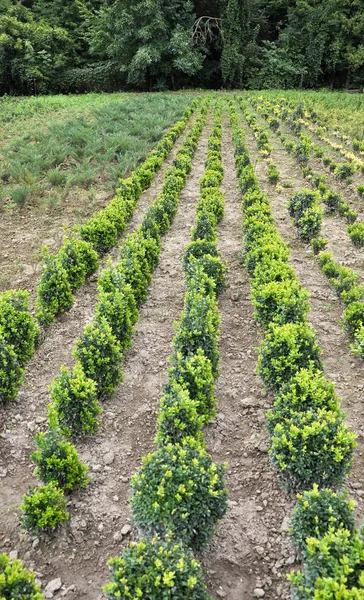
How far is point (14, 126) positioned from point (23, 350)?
17.5 metres

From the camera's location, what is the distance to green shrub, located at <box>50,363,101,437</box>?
4.46 meters

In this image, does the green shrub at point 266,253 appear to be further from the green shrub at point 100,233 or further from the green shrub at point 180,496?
the green shrub at point 180,496

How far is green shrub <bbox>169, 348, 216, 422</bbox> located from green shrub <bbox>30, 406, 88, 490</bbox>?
124 centimetres

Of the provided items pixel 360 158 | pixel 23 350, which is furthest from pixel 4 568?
pixel 360 158

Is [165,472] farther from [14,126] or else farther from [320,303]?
[14,126]

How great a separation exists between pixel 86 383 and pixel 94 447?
0.80m

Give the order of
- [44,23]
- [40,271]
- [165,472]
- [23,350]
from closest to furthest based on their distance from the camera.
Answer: [165,472]
[23,350]
[40,271]
[44,23]

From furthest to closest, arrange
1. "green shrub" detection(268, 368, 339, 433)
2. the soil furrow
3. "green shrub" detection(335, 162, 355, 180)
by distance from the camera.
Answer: "green shrub" detection(335, 162, 355, 180) < "green shrub" detection(268, 368, 339, 433) < the soil furrow

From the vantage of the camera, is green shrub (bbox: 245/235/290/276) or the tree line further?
the tree line

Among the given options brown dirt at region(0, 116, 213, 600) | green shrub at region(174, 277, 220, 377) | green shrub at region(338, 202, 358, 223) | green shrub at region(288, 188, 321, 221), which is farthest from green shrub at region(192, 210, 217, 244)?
green shrub at region(338, 202, 358, 223)

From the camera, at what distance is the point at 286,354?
4875 mm

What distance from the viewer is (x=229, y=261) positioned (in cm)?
857

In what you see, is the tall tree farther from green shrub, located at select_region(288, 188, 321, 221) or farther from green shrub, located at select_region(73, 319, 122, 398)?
green shrub, located at select_region(73, 319, 122, 398)

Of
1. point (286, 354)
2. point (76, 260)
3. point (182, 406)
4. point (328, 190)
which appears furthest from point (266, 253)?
point (328, 190)
